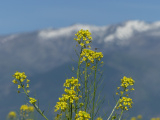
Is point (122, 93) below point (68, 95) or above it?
above

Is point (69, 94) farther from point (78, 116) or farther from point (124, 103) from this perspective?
point (124, 103)

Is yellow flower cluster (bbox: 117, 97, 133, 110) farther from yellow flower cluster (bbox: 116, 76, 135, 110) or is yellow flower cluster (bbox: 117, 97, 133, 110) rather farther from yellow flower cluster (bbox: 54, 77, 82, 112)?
yellow flower cluster (bbox: 54, 77, 82, 112)

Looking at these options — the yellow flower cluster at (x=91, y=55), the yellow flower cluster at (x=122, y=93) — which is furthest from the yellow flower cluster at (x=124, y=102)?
the yellow flower cluster at (x=91, y=55)

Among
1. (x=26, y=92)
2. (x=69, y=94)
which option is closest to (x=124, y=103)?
(x=69, y=94)

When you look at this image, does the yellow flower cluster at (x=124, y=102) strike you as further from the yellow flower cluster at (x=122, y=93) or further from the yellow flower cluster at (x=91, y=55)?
the yellow flower cluster at (x=91, y=55)

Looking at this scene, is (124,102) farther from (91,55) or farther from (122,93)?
(91,55)

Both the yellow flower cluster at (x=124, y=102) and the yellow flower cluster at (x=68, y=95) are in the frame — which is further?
the yellow flower cluster at (x=124, y=102)

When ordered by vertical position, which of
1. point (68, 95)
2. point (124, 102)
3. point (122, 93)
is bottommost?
point (68, 95)

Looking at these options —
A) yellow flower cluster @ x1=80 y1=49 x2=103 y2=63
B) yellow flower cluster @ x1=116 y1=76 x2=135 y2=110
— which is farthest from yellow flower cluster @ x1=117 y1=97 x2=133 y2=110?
yellow flower cluster @ x1=80 y1=49 x2=103 y2=63

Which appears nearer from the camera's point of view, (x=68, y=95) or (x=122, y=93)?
(x=68, y=95)

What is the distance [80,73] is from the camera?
5.33m

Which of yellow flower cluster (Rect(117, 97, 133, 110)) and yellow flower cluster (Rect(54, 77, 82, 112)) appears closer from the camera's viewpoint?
yellow flower cluster (Rect(54, 77, 82, 112))

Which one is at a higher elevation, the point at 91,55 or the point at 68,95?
the point at 91,55

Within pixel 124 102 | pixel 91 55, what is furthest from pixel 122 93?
pixel 91 55
